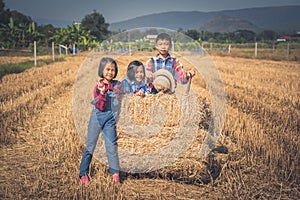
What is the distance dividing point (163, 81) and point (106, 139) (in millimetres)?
1123

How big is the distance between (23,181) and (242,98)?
663 cm

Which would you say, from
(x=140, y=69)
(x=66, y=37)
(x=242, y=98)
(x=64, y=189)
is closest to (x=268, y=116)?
(x=242, y=98)

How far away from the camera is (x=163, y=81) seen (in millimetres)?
4367

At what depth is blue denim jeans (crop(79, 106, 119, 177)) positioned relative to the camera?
13.0 ft

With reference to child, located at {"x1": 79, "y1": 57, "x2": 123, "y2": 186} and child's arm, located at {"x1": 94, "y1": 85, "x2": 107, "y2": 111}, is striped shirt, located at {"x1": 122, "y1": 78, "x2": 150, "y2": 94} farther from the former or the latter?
child's arm, located at {"x1": 94, "y1": 85, "x2": 107, "y2": 111}

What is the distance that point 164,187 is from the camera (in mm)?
3939

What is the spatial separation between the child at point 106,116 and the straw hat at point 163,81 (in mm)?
572

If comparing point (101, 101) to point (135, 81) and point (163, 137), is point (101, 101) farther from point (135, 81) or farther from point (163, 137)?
point (163, 137)

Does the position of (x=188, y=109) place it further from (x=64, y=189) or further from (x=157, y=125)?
(x=64, y=189)

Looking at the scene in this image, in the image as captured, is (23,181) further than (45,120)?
No

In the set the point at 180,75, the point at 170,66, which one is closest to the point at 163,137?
the point at 180,75

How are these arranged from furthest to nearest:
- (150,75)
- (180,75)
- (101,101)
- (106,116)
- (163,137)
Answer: (180,75) < (150,75) < (163,137) < (106,116) < (101,101)

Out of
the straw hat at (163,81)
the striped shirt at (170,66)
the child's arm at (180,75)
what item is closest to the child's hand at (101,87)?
the straw hat at (163,81)

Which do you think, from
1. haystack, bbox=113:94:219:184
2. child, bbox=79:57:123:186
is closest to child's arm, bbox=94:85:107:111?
child, bbox=79:57:123:186
